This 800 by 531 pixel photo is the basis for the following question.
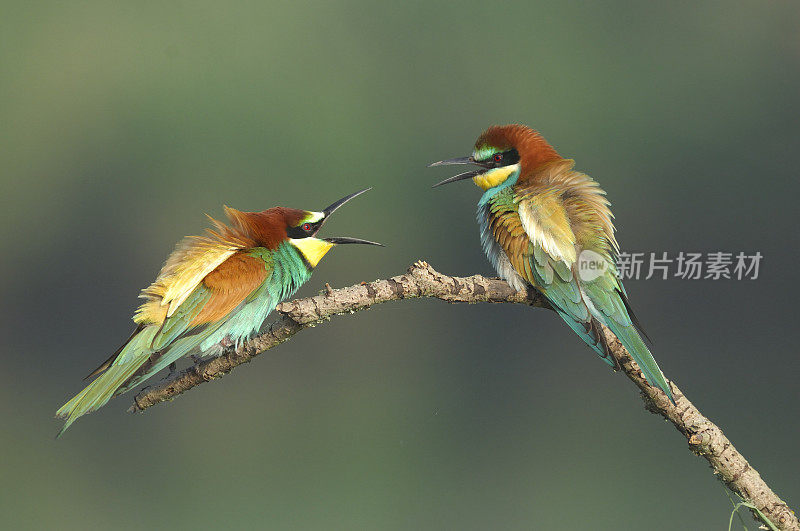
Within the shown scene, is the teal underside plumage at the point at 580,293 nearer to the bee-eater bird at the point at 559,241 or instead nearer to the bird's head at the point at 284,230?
the bee-eater bird at the point at 559,241

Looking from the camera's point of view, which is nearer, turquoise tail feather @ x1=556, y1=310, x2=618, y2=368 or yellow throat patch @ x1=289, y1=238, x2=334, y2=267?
turquoise tail feather @ x1=556, y1=310, x2=618, y2=368

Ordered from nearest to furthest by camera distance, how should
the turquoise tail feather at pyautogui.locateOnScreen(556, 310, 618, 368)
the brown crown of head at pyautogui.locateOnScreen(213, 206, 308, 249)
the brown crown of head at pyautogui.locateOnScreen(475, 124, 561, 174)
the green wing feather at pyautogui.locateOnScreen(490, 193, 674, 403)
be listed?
the turquoise tail feather at pyautogui.locateOnScreen(556, 310, 618, 368)
the green wing feather at pyautogui.locateOnScreen(490, 193, 674, 403)
the brown crown of head at pyautogui.locateOnScreen(213, 206, 308, 249)
the brown crown of head at pyautogui.locateOnScreen(475, 124, 561, 174)

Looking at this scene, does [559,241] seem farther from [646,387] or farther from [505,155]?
[646,387]

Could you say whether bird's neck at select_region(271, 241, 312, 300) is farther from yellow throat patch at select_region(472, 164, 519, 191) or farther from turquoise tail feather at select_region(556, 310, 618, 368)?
turquoise tail feather at select_region(556, 310, 618, 368)

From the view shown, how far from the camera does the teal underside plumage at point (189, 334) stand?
189cm

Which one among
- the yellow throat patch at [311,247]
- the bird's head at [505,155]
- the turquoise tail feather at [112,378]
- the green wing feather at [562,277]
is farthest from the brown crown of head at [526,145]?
the turquoise tail feather at [112,378]

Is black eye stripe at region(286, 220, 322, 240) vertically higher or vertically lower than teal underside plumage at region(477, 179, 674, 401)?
higher

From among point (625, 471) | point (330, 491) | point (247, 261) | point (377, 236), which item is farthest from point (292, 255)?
point (377, 236)

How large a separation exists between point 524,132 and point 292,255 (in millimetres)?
633

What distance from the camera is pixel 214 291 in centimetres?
203

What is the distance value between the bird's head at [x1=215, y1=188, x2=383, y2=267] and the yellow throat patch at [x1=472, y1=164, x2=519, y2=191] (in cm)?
36

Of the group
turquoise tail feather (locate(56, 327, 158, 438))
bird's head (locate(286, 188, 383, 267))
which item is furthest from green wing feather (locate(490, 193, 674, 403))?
turquoise tail feather (locate(56, 327, 158, 438))

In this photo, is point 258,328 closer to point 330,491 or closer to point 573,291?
point 573,291

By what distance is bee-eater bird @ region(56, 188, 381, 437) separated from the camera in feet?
6.34
